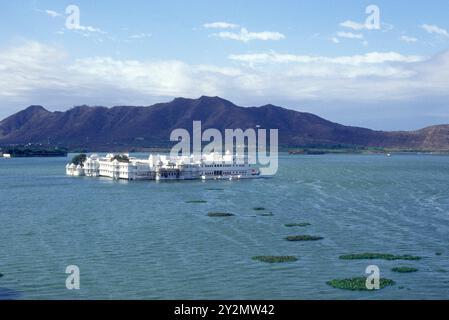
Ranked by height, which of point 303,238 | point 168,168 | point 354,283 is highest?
point 168,168

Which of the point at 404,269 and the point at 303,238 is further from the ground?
the point at 303,238

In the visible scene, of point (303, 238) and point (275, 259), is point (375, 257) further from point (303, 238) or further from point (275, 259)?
point (303, 238)

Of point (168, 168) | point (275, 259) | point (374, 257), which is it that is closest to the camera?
point (275, 259)

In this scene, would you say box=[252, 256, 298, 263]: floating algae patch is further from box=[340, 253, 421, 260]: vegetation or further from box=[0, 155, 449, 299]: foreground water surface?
box=[340, 253, 421, 260]: vegetation

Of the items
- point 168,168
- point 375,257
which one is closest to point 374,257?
point 375,257
